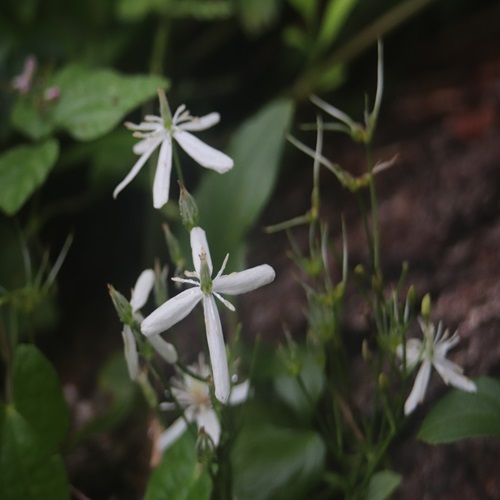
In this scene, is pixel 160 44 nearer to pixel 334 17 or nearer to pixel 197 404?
pixel 334 17

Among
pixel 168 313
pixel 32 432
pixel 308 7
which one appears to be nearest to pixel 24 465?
pixel 32 432

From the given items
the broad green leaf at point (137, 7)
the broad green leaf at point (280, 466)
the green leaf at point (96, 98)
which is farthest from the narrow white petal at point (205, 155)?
the broad green leaf at point (137, 7)

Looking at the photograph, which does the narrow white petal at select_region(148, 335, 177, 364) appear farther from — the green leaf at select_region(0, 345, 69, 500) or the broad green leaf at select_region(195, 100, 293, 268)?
the broad green leaf at select_region(195, 100, 293, 268)

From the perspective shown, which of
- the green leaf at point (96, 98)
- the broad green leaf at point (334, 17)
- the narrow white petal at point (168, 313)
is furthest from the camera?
the broad green leaf at point (334, 17)

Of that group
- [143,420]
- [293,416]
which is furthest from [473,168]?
[143,420]

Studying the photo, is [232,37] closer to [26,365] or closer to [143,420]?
[143,420]

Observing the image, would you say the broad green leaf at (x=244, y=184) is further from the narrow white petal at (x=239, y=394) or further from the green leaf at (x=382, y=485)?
the green leaf at (x=382, y=485)
